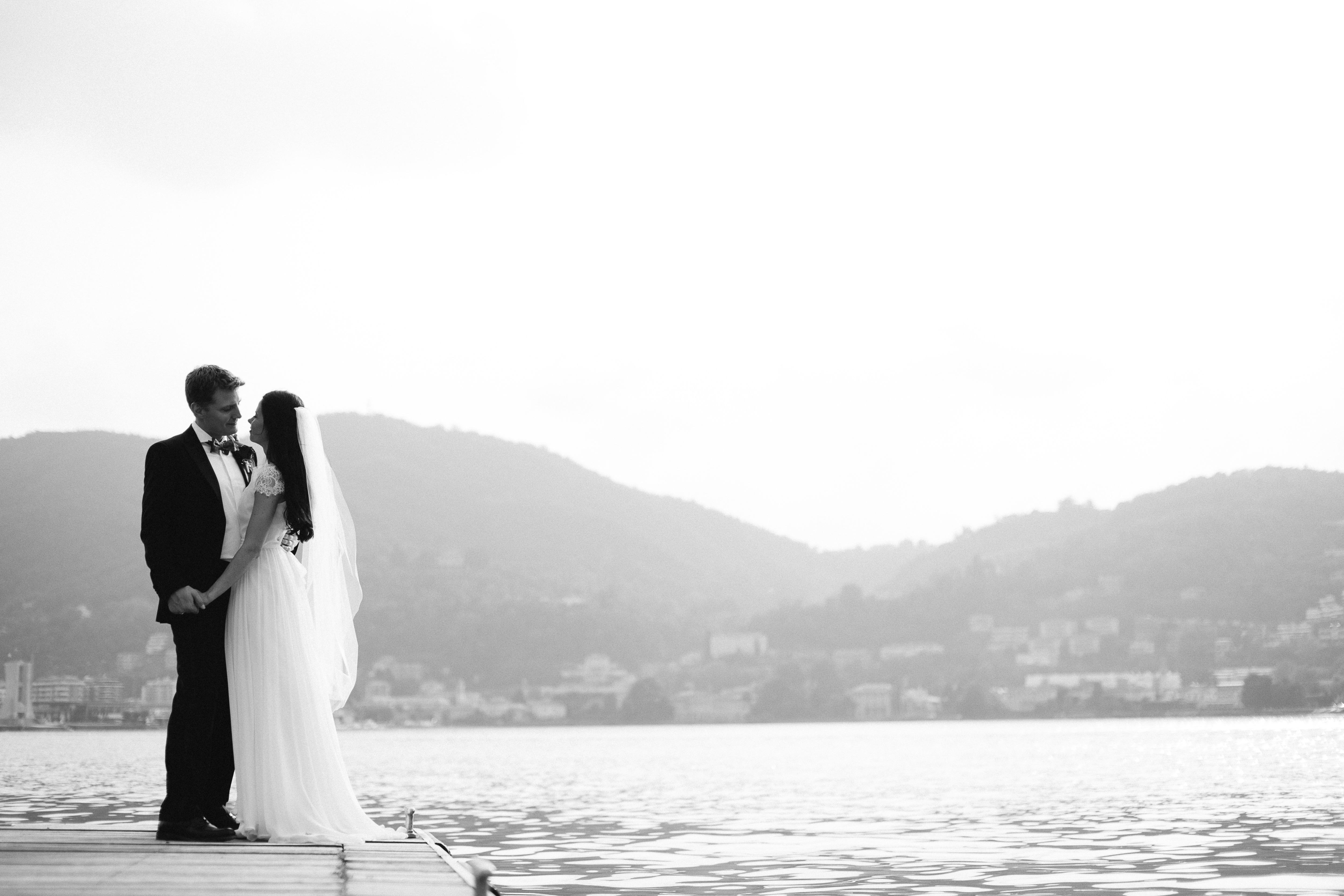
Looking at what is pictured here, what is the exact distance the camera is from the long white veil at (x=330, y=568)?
7531 millimetres

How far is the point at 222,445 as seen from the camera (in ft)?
23.5

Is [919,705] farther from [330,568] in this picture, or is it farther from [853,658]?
[330,568]

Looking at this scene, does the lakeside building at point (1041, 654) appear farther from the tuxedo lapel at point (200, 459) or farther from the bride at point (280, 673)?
the tuxedo lapel at point (200, 459)

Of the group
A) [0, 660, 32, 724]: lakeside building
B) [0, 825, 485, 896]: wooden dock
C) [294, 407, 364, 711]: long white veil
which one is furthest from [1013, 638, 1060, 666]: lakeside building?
[0, 825, 485, 896]: wooden dock

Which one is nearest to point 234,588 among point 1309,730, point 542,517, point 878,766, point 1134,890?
point 1134,890

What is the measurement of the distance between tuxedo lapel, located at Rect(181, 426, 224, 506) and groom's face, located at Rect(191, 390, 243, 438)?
0.23 ft

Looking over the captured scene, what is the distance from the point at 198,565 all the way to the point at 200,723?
71cm

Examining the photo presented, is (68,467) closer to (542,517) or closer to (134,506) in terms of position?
(134,506)

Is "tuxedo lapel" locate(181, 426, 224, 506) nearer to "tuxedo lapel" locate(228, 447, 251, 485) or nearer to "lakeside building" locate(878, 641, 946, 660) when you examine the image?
"tuxedo lapel" locate(228, 447, 251, 485)

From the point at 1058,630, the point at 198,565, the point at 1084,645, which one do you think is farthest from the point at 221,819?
the point at 1058,630

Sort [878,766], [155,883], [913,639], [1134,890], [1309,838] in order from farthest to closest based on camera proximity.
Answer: [913,639] → [878,766] → [1309,838] → [1134,890] → [155,883]

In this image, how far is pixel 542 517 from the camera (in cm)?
17775

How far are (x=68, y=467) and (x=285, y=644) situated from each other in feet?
422

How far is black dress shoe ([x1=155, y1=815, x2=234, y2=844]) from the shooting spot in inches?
254
